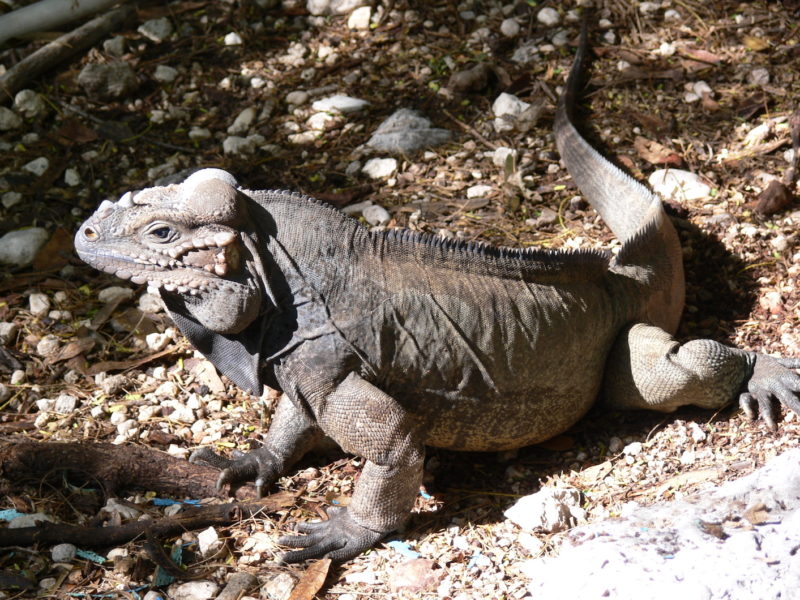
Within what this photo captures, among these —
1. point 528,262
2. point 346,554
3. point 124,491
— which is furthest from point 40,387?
point 528,262

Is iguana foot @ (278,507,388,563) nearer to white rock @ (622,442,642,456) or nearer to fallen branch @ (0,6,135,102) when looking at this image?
white rock @ (622,442,642,456)

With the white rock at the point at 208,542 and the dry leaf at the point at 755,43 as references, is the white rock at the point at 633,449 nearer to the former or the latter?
the white rock at the point at 208,542

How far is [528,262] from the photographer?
3.49m

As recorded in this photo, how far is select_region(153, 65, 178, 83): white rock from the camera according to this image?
6066 mm

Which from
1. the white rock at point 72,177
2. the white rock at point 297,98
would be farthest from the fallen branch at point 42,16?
the white rock at point 297,98

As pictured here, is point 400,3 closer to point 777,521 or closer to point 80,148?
point 80,148

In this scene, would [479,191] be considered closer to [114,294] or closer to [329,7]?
[114,294]

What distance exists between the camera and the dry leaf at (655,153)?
16.7 ft

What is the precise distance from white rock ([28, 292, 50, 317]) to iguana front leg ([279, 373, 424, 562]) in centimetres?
204

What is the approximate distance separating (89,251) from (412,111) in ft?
9.57

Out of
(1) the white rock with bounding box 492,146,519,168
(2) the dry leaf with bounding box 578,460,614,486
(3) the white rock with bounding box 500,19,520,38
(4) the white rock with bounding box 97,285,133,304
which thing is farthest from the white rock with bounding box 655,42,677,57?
(4) the white rock with bounding box 97,285,133,304

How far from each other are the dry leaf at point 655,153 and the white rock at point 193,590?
341 cm

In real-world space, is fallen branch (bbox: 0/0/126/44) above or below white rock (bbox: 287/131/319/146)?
above

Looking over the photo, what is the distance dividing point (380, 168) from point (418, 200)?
0.38m
